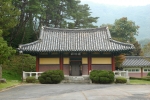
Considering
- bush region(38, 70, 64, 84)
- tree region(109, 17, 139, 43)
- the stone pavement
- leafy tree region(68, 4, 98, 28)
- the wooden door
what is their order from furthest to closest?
tree region(109, 17, 139, 43)
leafy tree region(68, 4, 98, 28)
the wooden door
bush region(38, 70, 64, 84)
the stone pavement

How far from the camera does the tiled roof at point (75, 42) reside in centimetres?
2692

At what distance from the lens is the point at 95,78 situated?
78.8ft

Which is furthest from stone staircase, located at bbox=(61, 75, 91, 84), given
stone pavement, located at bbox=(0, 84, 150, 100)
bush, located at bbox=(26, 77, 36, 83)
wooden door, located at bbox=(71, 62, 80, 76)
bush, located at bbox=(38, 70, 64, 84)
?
stone pavement, located at bbox=(0, 84, 150, 100)

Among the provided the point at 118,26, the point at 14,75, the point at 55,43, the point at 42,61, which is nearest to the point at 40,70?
the point at 42,61

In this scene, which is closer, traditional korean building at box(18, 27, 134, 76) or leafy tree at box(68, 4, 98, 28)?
traditional korean building at box(18, 27, 134, 76)

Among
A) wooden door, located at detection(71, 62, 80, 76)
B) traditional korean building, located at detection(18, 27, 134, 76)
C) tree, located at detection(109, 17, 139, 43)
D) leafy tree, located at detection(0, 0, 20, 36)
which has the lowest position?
wooden door, located at detection(71, 62, 80, 76)

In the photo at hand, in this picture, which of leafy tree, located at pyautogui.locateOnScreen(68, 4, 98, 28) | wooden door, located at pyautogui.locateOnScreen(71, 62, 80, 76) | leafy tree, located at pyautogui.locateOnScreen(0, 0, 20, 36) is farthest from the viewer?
leafy tree, located at pyautogui.locateOnScreen(68, 4, 98, 28)

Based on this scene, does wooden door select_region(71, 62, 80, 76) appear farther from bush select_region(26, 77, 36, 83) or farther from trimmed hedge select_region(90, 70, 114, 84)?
bush select_region(26, 77, 36, 83)

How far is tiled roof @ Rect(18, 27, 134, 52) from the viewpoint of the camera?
26922 millimetres

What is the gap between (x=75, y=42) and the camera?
29.2 meters

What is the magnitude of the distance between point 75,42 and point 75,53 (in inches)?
62.4

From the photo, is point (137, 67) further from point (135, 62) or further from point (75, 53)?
point (75, 53)

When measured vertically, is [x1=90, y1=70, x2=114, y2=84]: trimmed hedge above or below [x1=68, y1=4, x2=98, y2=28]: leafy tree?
below

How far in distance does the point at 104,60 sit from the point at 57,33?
7696mm
